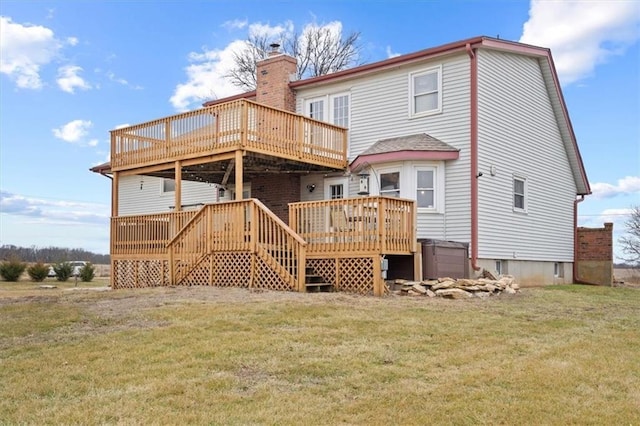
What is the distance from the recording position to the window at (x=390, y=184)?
15195 millimetres

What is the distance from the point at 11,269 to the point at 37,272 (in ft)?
3.39

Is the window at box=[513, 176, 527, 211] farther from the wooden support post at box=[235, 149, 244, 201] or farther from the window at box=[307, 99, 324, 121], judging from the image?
the wooden support post at box=[235, 149, 244, 201]

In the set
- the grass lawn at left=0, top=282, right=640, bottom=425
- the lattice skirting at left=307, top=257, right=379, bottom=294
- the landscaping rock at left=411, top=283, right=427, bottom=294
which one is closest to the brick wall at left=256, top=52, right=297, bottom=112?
the lattice skirting at left=307, top=257, right=379, bottom=294

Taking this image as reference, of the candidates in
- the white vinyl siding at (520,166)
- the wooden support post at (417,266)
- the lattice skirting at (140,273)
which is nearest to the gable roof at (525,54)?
the white vinyl siding at (520,166)

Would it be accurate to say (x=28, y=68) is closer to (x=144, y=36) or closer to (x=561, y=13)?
(x=144, y=36)

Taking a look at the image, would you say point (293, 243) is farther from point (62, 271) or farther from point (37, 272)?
point (62, 271)

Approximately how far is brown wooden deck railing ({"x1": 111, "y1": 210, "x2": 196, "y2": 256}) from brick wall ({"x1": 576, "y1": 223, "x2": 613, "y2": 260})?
13.5 m

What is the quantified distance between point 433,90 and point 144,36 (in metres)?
8.53

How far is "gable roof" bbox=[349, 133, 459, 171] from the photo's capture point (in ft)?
48.1

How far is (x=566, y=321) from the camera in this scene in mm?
9047

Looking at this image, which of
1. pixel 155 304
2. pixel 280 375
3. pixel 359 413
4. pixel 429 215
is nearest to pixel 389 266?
pixel 429 215

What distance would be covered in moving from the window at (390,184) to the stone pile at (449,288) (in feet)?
10.4

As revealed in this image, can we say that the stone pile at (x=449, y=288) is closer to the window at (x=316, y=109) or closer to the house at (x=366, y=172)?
the house at (x=366, y=172)

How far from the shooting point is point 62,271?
88.9 feet
